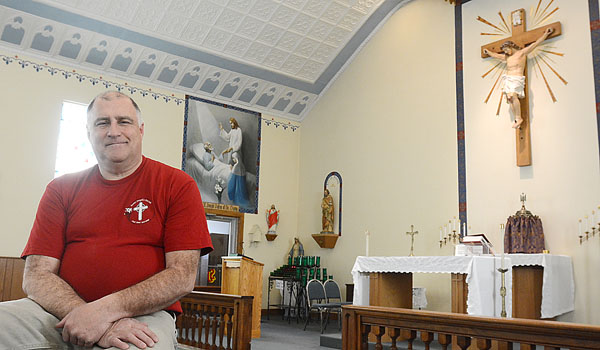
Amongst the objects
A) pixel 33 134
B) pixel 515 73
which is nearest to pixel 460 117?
pixel 515 73

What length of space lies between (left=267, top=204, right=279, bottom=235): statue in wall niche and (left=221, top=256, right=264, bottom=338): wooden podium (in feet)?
12.5

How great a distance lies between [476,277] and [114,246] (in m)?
4.86

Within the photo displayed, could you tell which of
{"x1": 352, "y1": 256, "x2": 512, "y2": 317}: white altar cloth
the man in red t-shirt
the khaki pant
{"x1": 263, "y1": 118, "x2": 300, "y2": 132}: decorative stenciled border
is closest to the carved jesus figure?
{"x1": 352, "y1": 256, "x2": 512, "y2": 317}: white altar cloth

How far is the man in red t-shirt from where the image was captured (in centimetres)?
186

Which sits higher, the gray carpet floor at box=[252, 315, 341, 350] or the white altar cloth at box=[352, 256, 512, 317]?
the white altar cloth at box=[352, 256, 512, 317]

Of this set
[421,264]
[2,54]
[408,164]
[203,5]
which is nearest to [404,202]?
[408,164]

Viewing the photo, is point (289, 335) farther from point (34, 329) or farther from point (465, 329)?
point (34, 329)

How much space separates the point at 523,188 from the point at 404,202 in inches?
90.0

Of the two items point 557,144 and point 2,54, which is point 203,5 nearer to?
point 2,54

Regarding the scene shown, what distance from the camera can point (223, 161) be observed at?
37.7 feet

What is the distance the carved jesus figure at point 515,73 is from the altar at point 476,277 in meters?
2.37

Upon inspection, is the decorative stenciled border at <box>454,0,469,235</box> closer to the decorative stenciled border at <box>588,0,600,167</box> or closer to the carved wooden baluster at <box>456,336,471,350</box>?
the decorative stenciled border at <box>588,0,600,167</box>

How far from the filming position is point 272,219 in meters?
11.9

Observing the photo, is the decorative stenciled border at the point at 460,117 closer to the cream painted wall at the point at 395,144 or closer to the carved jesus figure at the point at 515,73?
the cream painted wall at the point at 395,144
